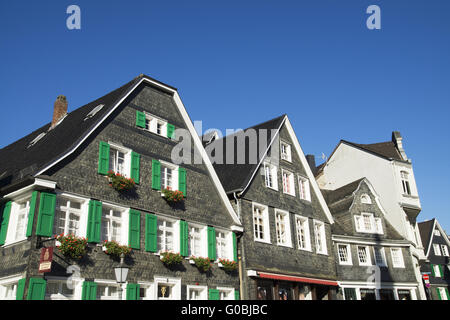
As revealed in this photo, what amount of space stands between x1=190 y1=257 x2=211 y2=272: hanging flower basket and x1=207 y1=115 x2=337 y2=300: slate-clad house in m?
2.27

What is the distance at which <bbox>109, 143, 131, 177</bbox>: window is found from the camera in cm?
1758

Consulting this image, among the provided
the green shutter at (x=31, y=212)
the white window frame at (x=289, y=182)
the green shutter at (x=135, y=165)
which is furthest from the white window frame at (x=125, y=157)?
the white window frame at (x=289, y=182)

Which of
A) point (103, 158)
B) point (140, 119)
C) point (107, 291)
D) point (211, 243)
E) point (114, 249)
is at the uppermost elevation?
point (140, 119)

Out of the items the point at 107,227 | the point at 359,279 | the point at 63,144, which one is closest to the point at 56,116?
the point at 63,144

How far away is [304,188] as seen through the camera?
27.0 metres

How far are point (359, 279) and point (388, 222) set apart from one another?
6806mm

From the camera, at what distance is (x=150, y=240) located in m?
17.3

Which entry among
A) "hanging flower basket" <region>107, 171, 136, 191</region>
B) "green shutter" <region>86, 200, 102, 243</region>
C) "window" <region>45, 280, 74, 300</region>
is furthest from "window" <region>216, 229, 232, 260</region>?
"window" <region>45, 280, 74, 300</region>

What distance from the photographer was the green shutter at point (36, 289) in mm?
13094

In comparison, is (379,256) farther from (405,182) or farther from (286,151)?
(286,151)

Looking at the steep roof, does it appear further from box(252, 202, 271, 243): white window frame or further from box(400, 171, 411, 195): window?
box(400, 171, 411, 195): window

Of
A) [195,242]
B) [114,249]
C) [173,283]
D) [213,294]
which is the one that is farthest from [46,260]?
[213,294]

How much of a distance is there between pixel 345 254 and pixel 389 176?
9010 mm
